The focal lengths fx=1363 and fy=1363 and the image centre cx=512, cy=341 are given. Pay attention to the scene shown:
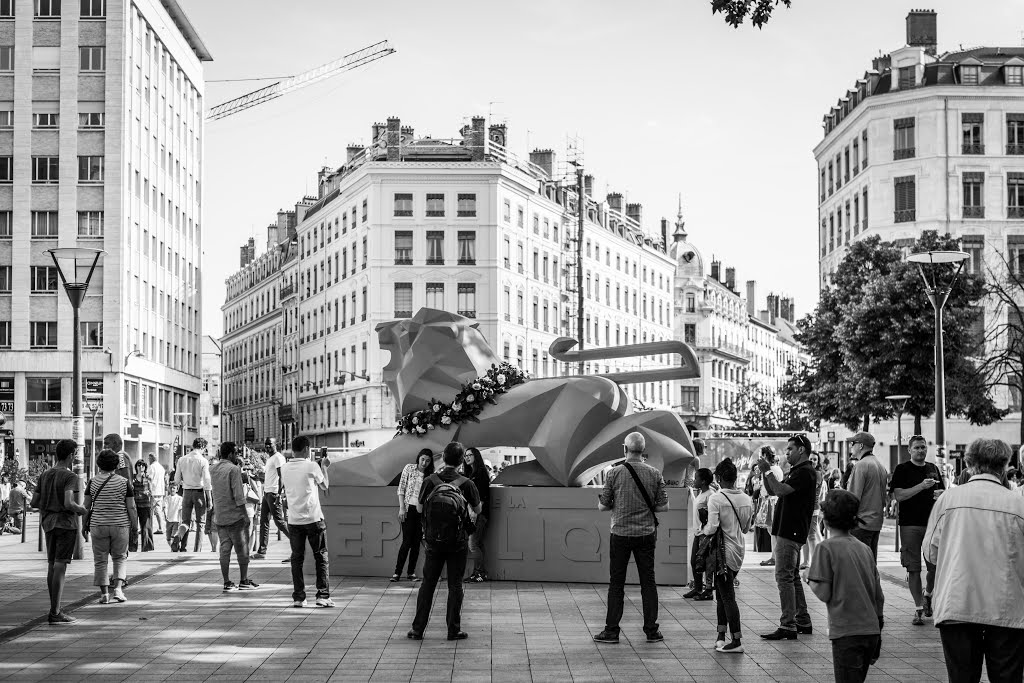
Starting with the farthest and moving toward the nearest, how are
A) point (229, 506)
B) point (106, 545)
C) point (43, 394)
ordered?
1. point (43, 394)
2. point (229, 506)
3. point (106, 545)

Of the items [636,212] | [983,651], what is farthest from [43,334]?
[636,212]

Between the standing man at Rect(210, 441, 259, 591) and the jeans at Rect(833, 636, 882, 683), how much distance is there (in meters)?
9.46

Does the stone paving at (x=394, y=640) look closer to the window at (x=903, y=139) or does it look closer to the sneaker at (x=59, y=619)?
the sneaker at (x=59, y=619)

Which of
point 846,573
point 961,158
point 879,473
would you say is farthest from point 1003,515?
point 961,158

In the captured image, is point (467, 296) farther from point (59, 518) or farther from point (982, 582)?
point (982, 582)

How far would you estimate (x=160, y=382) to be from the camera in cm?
6341

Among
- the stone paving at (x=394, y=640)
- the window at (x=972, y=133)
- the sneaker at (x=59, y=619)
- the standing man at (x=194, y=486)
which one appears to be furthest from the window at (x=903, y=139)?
the sneaker at (x=59, y=619)

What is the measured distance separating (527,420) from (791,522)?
580 cm

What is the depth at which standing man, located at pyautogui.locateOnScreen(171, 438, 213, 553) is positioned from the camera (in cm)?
2169

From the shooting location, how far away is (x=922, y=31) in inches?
2584

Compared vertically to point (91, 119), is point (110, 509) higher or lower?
lower

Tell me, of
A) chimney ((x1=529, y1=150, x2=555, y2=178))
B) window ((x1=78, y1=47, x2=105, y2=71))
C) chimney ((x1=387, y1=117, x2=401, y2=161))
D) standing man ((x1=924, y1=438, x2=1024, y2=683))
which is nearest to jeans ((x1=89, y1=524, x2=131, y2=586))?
standing man ((x1=924, y1=438, x2=1024, y2=683))

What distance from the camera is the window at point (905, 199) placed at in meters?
61.6

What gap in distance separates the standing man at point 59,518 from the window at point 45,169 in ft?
151
